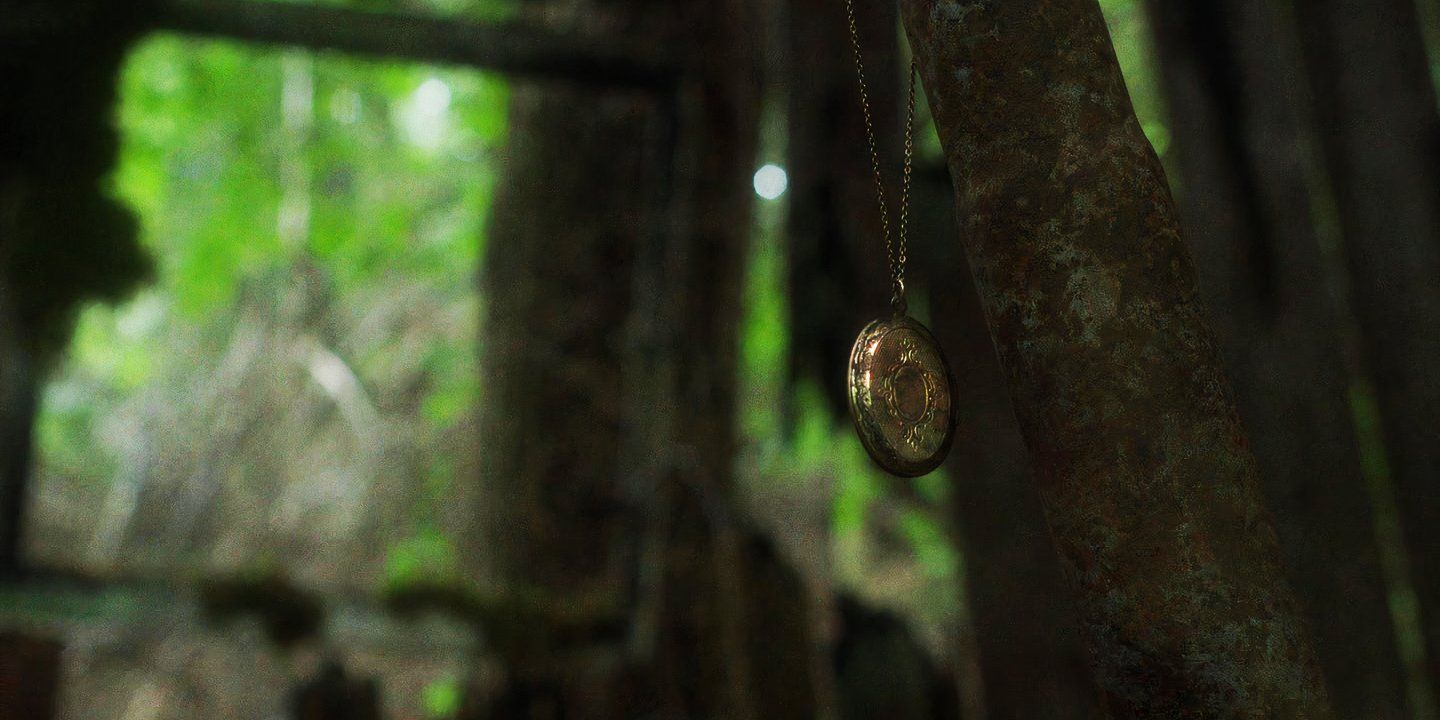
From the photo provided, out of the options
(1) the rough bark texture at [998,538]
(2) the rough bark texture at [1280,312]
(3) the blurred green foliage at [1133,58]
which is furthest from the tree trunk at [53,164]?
(3) the blurred green foliage at [1133,58]

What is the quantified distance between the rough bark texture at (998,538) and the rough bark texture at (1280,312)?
1.73 feet

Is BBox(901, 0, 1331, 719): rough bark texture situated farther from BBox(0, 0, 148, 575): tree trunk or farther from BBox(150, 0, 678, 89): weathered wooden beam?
BBox(0, 0, 148, 575): tree trunk

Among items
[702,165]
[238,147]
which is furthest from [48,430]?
[702,165]

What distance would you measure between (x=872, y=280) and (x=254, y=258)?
4747mm

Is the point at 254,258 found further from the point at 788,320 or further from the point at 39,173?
the point at 788,320

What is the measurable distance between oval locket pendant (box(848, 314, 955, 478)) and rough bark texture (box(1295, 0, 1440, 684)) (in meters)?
2.11

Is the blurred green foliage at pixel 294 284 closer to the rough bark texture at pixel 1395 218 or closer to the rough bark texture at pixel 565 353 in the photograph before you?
the rough bark texture at pixel 565 353

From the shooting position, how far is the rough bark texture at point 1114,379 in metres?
0.98

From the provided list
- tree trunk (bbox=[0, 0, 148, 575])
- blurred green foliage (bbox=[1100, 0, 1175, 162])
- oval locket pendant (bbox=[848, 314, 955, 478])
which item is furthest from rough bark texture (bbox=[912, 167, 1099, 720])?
tree trunk (bbox=[0, 0, 148, 575])

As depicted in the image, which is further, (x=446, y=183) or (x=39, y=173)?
(x=446, y=183)

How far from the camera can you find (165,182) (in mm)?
6340

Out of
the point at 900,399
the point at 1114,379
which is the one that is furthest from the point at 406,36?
the point at 1114,379

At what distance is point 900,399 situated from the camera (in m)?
1.35

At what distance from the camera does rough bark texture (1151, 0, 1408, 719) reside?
2.67 metres
